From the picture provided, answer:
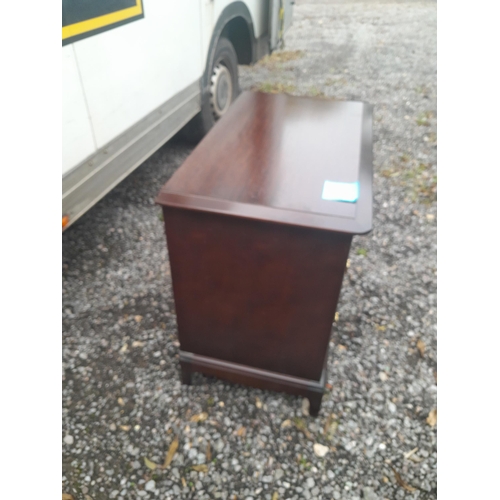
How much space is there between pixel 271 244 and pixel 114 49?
4.50 ft

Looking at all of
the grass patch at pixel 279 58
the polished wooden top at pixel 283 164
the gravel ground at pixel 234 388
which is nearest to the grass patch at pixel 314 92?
the grass patch at pixel 279 58

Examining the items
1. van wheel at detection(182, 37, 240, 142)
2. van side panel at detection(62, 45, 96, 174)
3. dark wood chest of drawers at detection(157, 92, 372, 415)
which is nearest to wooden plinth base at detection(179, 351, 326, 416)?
dark wood chest of drawers at detection(157, 92, 372, 415)

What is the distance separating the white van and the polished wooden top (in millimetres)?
647

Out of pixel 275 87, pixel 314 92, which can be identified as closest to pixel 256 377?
pixel 314 92

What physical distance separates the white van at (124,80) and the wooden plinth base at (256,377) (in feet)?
3.11

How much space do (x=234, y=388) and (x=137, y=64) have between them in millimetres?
1781

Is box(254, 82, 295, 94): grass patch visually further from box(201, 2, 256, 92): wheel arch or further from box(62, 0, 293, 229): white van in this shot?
box(62, 0, 293, 229): white van

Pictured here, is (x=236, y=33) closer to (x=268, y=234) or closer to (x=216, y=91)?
(x=216, y=91)

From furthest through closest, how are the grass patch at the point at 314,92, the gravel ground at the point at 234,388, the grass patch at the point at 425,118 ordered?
the grass patch at the point at 314,92 → the grass patch at the point at 425,118 → the gravel ground at the point at 234,388

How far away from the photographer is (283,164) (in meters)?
Result: 1.52

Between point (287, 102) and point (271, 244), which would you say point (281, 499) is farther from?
point (287, 102)

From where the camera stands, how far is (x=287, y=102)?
194 centimetres

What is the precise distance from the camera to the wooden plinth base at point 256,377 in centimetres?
173

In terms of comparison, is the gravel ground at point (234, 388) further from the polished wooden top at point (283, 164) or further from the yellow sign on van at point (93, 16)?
the yellow sign on van at point (93, 16)
